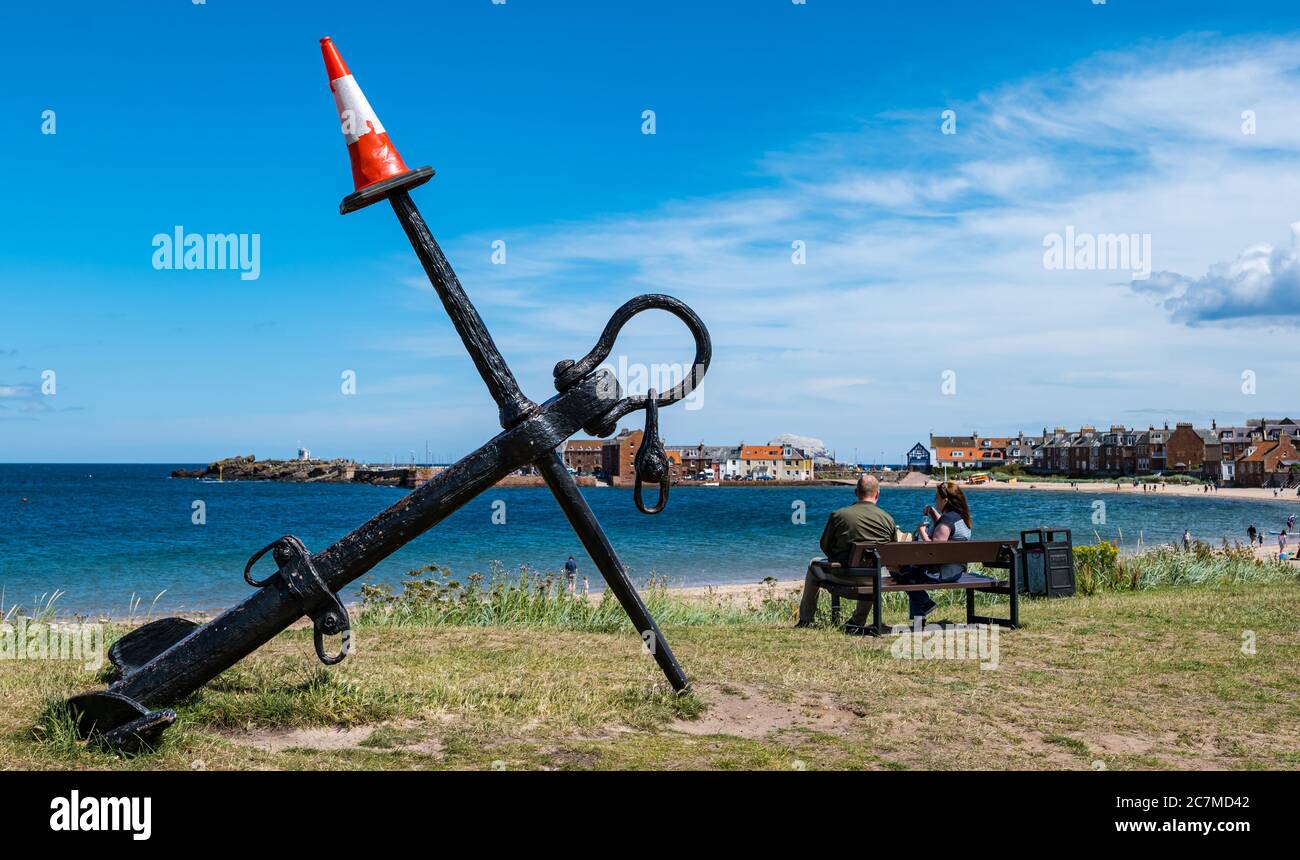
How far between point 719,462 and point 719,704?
129m

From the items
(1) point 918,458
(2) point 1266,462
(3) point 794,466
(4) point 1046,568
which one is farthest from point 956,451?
(4) point 1046,568

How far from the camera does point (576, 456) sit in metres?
125

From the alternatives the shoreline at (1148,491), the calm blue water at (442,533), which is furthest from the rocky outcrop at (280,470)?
the shoreline at (1148,491)

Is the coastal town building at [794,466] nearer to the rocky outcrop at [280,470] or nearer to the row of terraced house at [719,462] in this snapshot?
the row of terraced house at [719,462]

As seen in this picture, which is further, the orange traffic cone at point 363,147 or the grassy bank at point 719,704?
→ the grassy bank at point 719,704

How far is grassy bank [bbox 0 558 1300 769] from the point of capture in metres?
4.71

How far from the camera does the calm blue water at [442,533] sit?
29.8 m

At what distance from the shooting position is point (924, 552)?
29.2 feet

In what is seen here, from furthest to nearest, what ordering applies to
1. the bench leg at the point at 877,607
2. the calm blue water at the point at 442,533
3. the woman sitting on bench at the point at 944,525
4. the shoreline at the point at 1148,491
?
the shoreline at the point at 1148,491, the calm blue water at the point at 442,533, the woman sitting on bench at the point at 944,525, the bench leg at the point at 877,607

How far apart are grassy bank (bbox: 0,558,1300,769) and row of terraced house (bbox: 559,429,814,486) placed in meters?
111

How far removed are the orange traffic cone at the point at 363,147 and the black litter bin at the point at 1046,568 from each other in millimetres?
9232

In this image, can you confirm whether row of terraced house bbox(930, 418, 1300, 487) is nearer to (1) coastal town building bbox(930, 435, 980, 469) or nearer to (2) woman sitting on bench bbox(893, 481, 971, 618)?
(1) coastal town building bbox(930, 435, 980, 469)

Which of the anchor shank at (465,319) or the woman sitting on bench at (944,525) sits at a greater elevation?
the anchor shank at (465,319)

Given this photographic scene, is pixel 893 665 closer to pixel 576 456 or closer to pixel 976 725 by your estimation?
pixel 976 725
